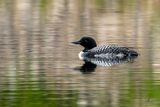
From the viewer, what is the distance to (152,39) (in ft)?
76.6

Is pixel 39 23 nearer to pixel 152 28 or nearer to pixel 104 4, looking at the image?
pixel 152 28

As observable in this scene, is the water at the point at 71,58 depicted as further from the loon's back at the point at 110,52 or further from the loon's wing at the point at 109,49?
the loon's wing at the point at 109,49

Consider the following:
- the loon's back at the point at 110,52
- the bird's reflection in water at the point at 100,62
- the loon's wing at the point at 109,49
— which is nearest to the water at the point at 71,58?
the bird's reflection in water at the point at 100,62

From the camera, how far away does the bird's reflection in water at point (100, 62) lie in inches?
754

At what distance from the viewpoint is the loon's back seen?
2069 centimetres

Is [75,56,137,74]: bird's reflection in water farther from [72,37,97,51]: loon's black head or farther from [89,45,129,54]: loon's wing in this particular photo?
[72,37,97,51]: loon's black head

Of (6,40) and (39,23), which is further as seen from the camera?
(39,23)

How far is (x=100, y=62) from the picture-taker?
67.2 ft

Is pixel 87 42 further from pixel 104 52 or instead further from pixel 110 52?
pixel 110 52

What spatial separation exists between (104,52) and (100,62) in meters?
0.81

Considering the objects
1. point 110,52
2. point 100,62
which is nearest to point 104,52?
point 110,52

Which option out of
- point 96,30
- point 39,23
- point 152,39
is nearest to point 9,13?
point 39,23

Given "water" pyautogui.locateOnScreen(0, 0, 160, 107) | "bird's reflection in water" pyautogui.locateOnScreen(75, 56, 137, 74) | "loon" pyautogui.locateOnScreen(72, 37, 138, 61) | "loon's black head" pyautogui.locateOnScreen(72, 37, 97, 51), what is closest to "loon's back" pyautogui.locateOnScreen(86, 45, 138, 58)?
"loon" pyautogui.locateOnScreen(72, 37, 138, 61)

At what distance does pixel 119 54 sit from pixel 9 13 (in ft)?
39.8
